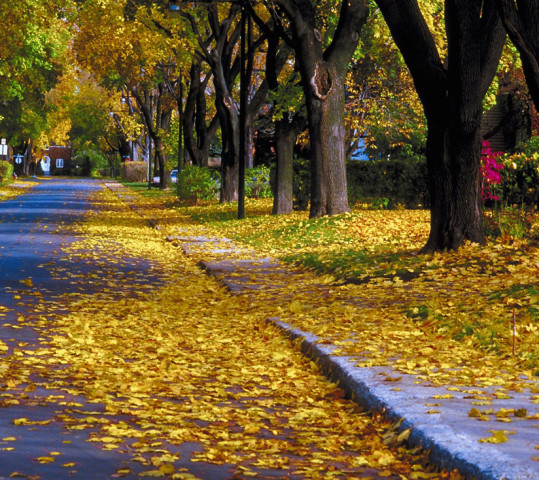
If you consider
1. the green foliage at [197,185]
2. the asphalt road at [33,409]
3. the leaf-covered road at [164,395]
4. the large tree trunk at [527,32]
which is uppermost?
the large tree trunk at [527,32]

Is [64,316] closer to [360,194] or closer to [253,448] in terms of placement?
[253,448]

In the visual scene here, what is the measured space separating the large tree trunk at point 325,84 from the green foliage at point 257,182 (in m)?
16.4

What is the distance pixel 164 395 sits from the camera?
24.0ft

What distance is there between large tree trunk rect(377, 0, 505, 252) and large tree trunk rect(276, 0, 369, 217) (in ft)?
26.2

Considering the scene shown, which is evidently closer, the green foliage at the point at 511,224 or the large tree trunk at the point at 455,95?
the large tree trunk at the point at 455,95

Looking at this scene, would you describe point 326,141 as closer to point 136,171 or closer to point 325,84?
point 325,84

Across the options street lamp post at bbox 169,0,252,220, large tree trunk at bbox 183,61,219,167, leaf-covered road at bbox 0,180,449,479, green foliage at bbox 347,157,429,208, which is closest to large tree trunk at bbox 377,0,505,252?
leaf-covered road at bbox 0,180,449,479

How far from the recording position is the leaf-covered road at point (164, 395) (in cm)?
550

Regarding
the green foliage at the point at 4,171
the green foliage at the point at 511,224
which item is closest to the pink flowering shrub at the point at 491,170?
the green foliage at the point at 511,224

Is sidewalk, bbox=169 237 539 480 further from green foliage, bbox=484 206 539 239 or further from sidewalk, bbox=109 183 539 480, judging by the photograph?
green foliage, bbox=484 206 539 239

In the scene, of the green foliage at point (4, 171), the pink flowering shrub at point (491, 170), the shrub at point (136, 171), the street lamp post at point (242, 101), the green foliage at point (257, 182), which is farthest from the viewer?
the shrub at point (136, 171)

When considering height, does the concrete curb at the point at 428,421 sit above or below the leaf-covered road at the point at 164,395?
above

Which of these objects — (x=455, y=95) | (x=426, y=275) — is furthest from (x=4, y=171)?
(x=426, y=275)

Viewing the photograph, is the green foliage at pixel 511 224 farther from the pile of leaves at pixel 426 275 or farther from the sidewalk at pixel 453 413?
the sidewalk at pixel 453 413
